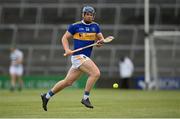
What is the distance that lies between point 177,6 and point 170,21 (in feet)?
3.62

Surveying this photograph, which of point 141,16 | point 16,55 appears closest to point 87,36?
point 16,55

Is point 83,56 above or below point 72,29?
below

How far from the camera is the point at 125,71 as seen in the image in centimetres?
3778

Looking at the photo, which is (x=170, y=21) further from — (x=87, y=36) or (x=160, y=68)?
(x=87, y=36)

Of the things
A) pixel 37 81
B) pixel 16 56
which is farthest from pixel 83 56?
pixel 37 81

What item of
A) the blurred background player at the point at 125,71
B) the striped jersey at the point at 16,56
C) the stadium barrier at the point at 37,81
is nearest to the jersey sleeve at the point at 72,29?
the striped jersey at the point at 16,56

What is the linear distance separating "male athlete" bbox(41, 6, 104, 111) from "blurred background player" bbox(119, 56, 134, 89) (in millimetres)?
21014

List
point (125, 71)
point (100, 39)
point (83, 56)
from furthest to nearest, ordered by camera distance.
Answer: point (125, 71) < point (100, 39) < point (83, 56)

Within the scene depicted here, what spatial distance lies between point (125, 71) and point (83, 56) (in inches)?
844

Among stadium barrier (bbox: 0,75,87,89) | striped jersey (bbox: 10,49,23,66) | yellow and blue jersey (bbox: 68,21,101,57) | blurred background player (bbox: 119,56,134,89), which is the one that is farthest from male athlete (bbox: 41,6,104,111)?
stadium barrier (bbox: 0,75,87,89)

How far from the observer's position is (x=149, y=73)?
122 feet

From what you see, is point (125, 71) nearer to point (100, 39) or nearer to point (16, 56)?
point (16, 56)

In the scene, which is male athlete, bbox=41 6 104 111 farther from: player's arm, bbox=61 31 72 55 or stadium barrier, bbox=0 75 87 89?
stadium barrier, bbox=0 75 87 89

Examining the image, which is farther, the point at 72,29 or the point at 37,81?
the point at 37,81
